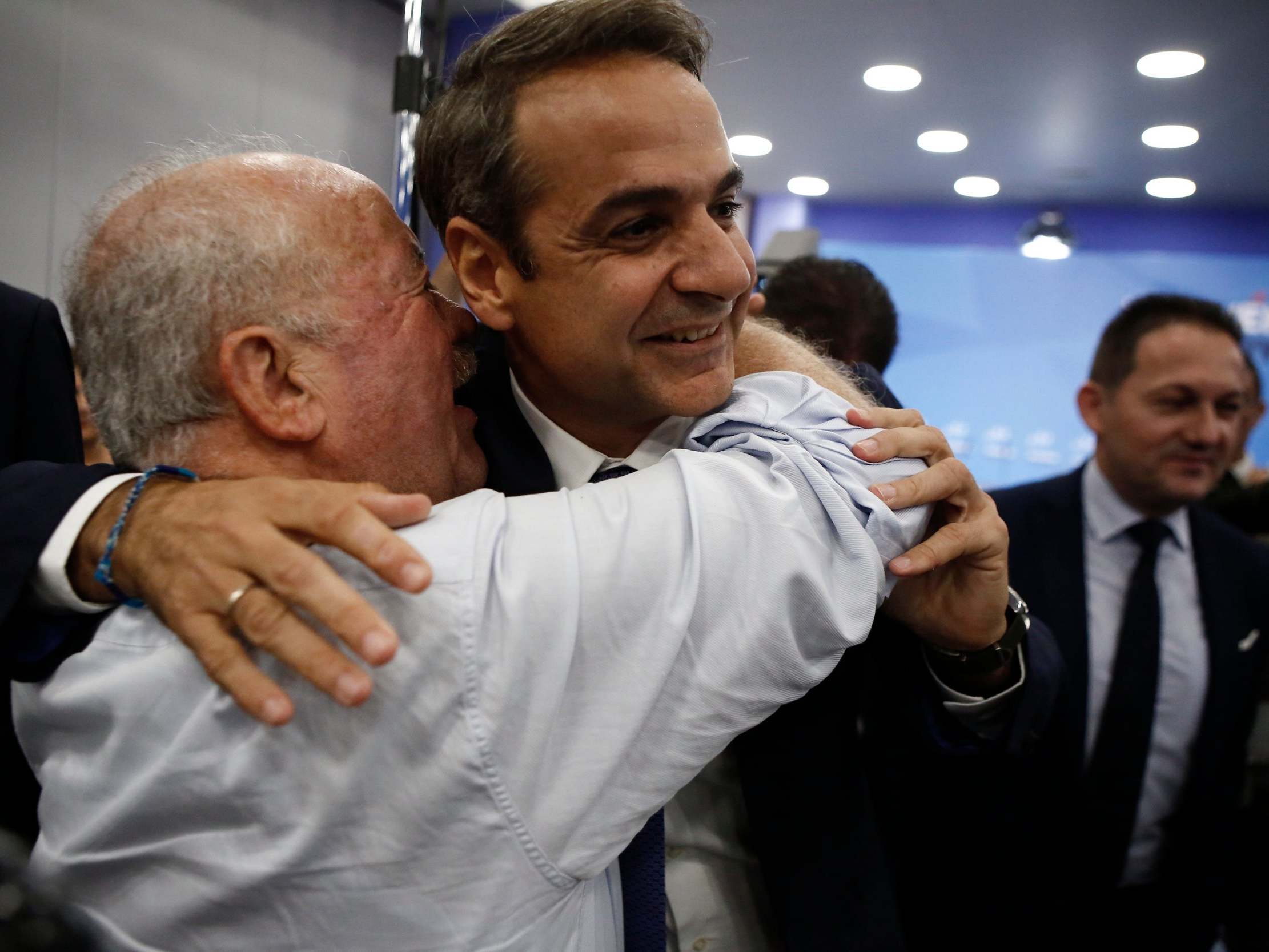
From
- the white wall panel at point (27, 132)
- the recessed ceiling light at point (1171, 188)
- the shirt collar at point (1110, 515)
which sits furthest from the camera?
the recessed ceiling light at point (1171, 188)

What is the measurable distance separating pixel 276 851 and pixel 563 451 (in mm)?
582

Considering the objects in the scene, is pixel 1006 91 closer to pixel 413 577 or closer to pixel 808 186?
pixel 808 186

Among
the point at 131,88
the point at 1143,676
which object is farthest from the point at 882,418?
the point at 131,88

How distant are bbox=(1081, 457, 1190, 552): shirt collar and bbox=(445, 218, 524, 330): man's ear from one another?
165cm

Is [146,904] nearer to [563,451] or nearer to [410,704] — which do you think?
[410,704]

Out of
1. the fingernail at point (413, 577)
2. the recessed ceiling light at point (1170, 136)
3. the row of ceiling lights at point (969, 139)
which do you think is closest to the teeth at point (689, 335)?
the fingernail at point (413, 577)

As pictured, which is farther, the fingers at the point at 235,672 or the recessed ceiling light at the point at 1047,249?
the recessed ceiling light at the point at 1047,249

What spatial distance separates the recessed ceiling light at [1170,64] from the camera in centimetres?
438

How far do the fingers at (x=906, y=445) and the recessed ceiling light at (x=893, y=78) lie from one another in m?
4.24

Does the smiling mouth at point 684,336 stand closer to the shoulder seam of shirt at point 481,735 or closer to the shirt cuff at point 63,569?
the shoulder seam of shirt at point 481,735

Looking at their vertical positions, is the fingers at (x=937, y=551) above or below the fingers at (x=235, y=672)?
above

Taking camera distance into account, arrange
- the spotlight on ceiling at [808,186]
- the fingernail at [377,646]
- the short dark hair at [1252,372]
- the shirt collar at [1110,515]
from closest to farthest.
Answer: the fingernail at [377,646] → the shirt collar at [1110,515] → the short dark hair at [1252,372] → the spotlight on ceiling at [808,186]

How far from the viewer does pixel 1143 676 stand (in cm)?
206

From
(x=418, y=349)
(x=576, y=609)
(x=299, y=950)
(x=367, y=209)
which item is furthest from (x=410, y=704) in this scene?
(x=367, y=209)
